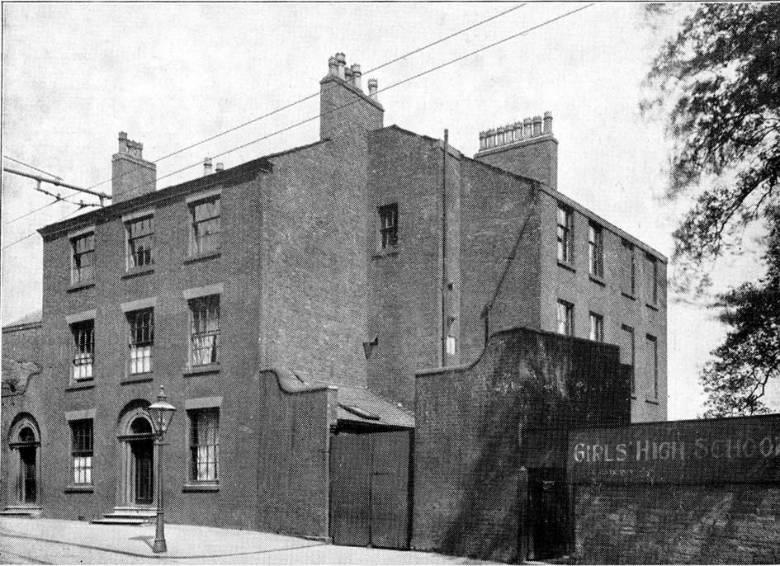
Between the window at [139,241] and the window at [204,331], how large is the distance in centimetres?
270

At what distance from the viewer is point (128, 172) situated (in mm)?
30938

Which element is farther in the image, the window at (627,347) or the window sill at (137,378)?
the window at (627,347)

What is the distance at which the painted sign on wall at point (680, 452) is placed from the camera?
13.2 meters

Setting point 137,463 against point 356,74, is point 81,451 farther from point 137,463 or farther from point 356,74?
point 356,74

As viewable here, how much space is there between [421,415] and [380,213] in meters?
10.0

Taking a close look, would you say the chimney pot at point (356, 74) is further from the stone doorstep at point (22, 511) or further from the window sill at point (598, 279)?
the stone doorstep at point (22, 511)

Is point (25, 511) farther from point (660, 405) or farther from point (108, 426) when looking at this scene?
point (660, 405)

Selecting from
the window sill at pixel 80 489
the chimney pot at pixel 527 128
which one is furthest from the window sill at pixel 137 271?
the chimney pot at pixel 527 128

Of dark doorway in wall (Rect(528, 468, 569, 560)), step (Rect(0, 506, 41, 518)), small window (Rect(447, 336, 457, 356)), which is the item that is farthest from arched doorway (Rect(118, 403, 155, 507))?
dark doorway in wall (Rect(528, 468, 569, 560))

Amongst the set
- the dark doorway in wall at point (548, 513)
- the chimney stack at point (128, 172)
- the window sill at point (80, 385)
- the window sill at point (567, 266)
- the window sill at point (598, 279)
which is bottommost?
the dark doorway in wall at point (548, 513)

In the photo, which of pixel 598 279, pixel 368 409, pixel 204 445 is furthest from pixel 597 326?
pixel 204 445

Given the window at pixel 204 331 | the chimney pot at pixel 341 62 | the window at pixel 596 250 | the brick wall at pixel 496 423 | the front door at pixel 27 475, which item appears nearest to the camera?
the brick wall at pixel 496 423

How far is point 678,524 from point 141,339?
17.1 meters

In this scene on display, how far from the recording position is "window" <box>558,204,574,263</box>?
2608 cm
